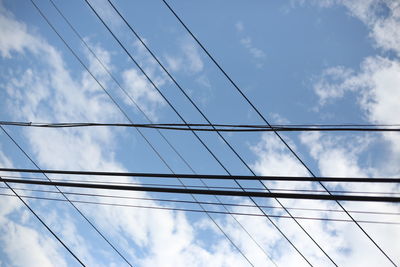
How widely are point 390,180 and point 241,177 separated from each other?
1.73 m

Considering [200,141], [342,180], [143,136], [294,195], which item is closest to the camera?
[294,195]

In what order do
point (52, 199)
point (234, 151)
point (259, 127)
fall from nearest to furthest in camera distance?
point (259, 127)
point (234, 151)
point (52, 199)

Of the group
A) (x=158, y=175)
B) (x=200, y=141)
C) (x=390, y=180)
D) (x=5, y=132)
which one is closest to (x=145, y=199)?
(x=200, y=141)

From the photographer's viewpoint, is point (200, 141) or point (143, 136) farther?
point (143, 136)

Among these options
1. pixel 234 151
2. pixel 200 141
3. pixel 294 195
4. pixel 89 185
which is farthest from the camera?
pixel 200 141

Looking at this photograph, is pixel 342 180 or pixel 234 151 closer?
pixel 342 180

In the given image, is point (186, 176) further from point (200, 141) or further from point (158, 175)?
point (200, 141)

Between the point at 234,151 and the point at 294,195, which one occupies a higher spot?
the point at 234,151

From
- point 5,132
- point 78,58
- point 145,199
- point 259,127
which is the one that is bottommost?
point 145,199

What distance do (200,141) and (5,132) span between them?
6.12m

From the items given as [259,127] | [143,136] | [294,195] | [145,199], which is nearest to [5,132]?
[143,136]

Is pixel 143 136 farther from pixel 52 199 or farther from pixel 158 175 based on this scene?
pixel 158 175

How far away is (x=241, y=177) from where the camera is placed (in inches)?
139

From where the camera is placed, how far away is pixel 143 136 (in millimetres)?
7695
